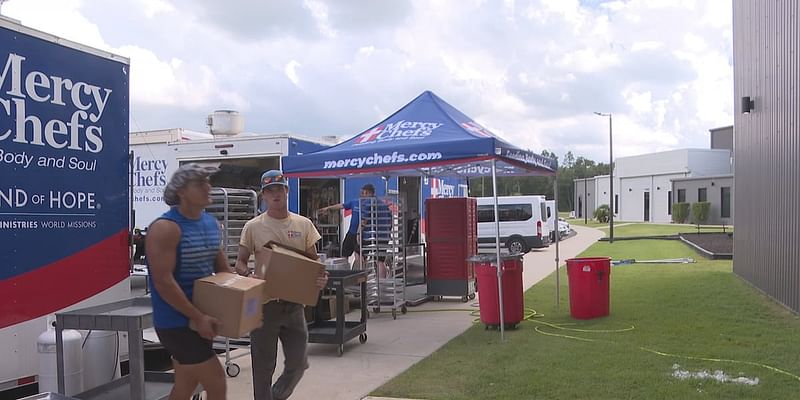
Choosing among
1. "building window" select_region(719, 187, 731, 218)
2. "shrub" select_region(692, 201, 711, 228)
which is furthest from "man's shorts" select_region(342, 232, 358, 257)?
"building window" select_region(719, 187, 731, 218)

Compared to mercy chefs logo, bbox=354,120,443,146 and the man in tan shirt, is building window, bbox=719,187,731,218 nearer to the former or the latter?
mercy chefs logo, bbox=354,120,443,146

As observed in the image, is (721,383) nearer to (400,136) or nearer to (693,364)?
(693,364)

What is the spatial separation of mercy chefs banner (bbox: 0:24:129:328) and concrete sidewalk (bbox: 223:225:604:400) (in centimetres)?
179

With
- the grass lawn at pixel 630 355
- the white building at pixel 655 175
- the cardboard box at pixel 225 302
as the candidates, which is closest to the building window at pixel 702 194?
the white building at pixel 655 175

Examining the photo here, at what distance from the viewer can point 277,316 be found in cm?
466

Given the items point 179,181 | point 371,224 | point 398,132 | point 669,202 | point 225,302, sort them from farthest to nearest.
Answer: point 669,202 < point 371,224 < point 398,132 < point 179,181 < point 225,302

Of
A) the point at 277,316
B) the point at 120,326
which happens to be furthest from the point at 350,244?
the point at 120,326

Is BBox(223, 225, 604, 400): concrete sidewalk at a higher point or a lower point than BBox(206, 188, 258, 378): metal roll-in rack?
lower

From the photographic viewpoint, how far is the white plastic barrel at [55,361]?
4.59m

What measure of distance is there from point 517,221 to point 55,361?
65.0 feet

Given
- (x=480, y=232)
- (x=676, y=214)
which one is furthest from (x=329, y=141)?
(x=676, y=214)

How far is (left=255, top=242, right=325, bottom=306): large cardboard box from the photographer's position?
171 inches

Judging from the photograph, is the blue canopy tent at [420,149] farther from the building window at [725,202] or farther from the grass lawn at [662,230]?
the building window at [725,202]

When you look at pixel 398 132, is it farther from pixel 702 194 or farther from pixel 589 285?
pixel 702 194
